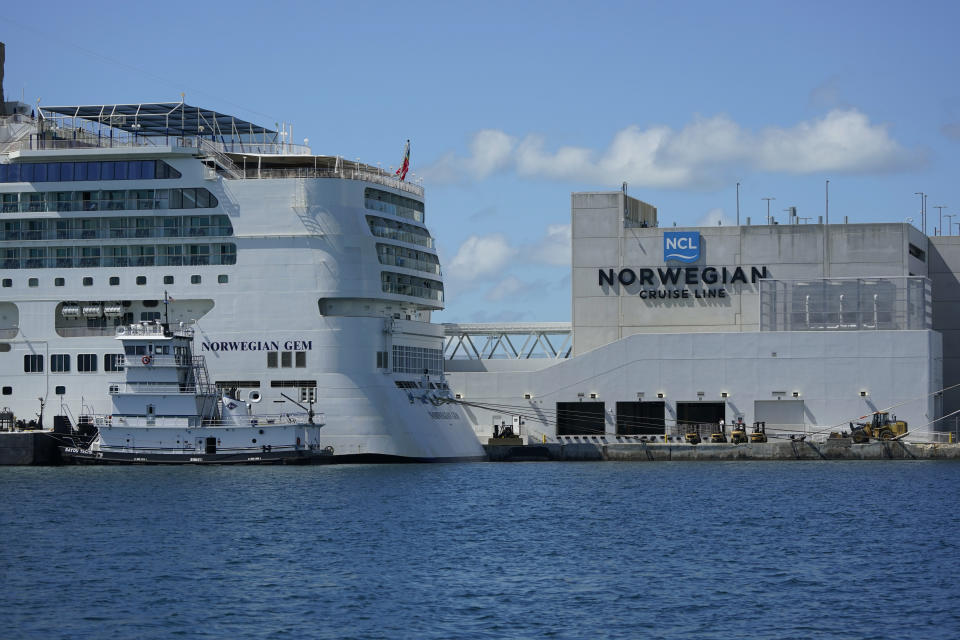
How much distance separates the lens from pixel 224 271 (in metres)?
73.2

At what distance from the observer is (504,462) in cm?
8362

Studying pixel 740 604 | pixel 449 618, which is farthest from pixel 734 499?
pixel 449 618

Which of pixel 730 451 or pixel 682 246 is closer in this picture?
pixel 730 451

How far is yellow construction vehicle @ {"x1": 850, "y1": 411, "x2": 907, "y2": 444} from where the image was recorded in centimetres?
8362

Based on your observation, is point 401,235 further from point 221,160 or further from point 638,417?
point 638,417

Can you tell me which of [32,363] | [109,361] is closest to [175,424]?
[109,361]

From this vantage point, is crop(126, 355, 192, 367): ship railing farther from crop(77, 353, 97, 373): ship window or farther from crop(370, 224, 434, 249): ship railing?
crop(370, 224, 434, 249): ship railing

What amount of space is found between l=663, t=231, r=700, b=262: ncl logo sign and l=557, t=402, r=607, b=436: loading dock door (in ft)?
40.2

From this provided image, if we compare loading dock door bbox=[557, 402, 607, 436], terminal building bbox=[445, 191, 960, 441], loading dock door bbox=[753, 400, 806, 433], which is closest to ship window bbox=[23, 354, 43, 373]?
terminal building bbox=[445, 191, 960, 441]

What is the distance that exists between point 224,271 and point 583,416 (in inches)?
1066

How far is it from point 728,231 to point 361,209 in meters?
31.4

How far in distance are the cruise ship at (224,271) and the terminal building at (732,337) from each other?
13.0 m

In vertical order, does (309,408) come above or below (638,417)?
above

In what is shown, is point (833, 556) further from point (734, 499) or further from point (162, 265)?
point (162, 265)
